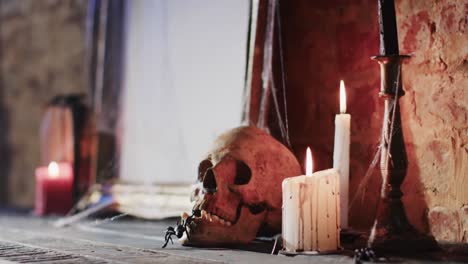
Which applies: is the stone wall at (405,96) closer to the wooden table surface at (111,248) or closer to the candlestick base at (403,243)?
the candlestick base at (403,243)

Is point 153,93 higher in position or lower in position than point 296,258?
higher

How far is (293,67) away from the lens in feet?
9.00

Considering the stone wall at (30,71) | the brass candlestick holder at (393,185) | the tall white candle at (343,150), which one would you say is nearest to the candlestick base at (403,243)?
the brass candlestick holder at (393,185)

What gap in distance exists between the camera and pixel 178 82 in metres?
3.32

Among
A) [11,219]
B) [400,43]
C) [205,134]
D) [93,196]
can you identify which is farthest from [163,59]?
[400,43]

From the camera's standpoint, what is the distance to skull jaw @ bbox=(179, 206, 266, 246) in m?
2.24

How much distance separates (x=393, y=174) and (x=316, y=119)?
2.26ft

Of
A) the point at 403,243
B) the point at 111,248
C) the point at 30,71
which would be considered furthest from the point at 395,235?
the point at 30,71

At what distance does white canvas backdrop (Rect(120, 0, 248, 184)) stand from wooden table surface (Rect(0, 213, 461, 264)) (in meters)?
0.39

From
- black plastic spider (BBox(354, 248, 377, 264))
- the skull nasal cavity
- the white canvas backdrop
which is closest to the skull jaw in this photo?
the skull nasal cavity

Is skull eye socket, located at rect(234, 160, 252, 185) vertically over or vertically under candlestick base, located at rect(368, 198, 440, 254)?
over

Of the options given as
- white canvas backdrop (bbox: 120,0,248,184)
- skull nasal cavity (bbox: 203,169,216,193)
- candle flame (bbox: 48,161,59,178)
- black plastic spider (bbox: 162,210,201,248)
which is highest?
white canvas backdrop (bbox: 120,0,248,184)

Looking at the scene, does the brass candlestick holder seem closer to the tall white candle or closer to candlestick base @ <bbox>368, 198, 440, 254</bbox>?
candlestick base @ <bbox>368, 198, 440, 254</bbox>

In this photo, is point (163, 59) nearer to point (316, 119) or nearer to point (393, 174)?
point (316, 119)
